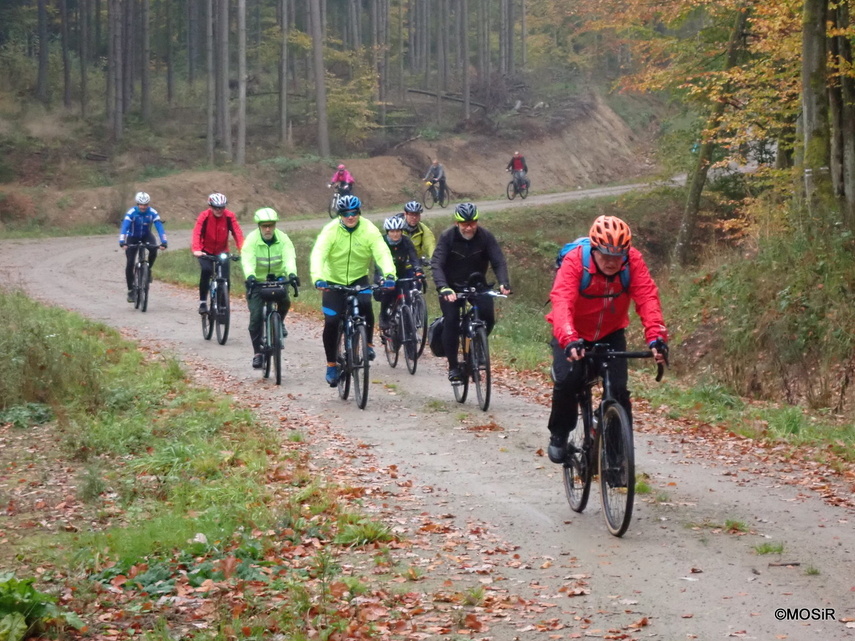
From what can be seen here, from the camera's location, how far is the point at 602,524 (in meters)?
7.34

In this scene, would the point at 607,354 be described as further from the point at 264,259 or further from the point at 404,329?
the point at 264,259

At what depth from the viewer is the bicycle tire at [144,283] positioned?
2049cm

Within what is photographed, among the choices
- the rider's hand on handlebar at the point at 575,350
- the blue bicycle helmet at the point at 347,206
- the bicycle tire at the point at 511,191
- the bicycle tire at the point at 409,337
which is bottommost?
the bicycle tire at the point at 409,337

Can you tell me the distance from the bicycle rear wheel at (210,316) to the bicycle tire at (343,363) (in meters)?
4.98

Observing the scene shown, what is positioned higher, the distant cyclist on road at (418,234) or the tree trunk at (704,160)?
the tree trunk at (704,160)

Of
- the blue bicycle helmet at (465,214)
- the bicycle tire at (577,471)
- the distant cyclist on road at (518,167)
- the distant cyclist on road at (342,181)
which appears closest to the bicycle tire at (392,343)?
the blue bicycle helmet at (465,214)

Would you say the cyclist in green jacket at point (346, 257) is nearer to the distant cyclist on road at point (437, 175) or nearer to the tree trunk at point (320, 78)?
the distant cyclist on road at point (437, 175)

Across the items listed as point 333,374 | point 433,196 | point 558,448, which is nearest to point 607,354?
point 558,448

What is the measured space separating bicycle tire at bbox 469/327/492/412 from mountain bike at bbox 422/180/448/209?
31.4m

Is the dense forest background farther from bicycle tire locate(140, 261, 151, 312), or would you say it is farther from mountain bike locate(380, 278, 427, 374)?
bicycle tire locate(140, 261, 151, 312)

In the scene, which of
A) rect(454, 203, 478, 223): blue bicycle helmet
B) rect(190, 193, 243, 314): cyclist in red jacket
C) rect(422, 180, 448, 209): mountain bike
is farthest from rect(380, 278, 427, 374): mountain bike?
rect(422, 180, 448, 209): mountain bike

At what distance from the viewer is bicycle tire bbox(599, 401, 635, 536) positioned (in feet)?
21.9

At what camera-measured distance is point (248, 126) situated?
5562 centimetres

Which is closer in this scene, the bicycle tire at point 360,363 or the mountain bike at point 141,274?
the bicycle tire at point 360,363
